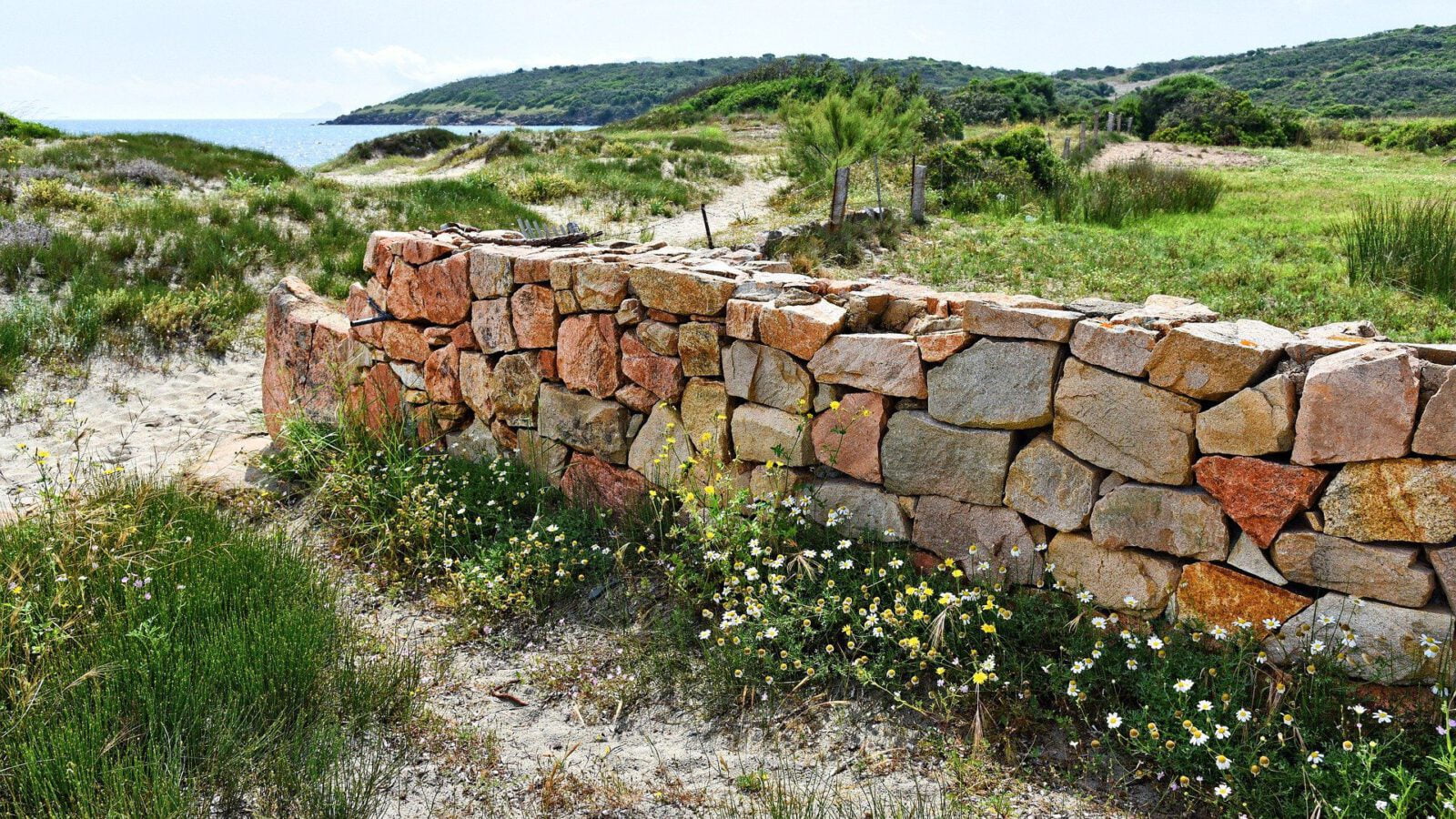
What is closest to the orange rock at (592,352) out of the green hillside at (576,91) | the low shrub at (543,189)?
the low shrub at (543,189)

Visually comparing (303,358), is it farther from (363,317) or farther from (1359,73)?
(1359,73)

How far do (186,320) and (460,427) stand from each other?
4392 millimetres

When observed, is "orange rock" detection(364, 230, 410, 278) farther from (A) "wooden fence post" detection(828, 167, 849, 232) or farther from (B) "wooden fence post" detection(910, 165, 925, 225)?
(B) "wooden fence post" detection(910, 165, 925, 225)

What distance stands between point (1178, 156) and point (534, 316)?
23467mm

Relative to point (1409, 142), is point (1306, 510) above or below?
below

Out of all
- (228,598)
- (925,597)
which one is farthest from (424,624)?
(925,597)

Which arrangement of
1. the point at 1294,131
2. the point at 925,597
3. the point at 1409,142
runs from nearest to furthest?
the point at 925,597 < the point at 1409,142 < the point at 1294,131

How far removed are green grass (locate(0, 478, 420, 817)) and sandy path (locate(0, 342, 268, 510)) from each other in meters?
1.74

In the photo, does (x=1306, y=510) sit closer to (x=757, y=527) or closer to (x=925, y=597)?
(x=925, y=597)

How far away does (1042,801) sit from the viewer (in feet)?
9.77

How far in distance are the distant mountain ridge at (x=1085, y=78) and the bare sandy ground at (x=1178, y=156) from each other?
24900 mm

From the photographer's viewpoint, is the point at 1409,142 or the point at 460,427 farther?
the point at 1409,142

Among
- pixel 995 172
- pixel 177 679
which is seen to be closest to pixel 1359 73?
pixel 995 172

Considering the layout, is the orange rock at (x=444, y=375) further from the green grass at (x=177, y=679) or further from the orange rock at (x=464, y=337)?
the green grass at (x=177, y=679)
